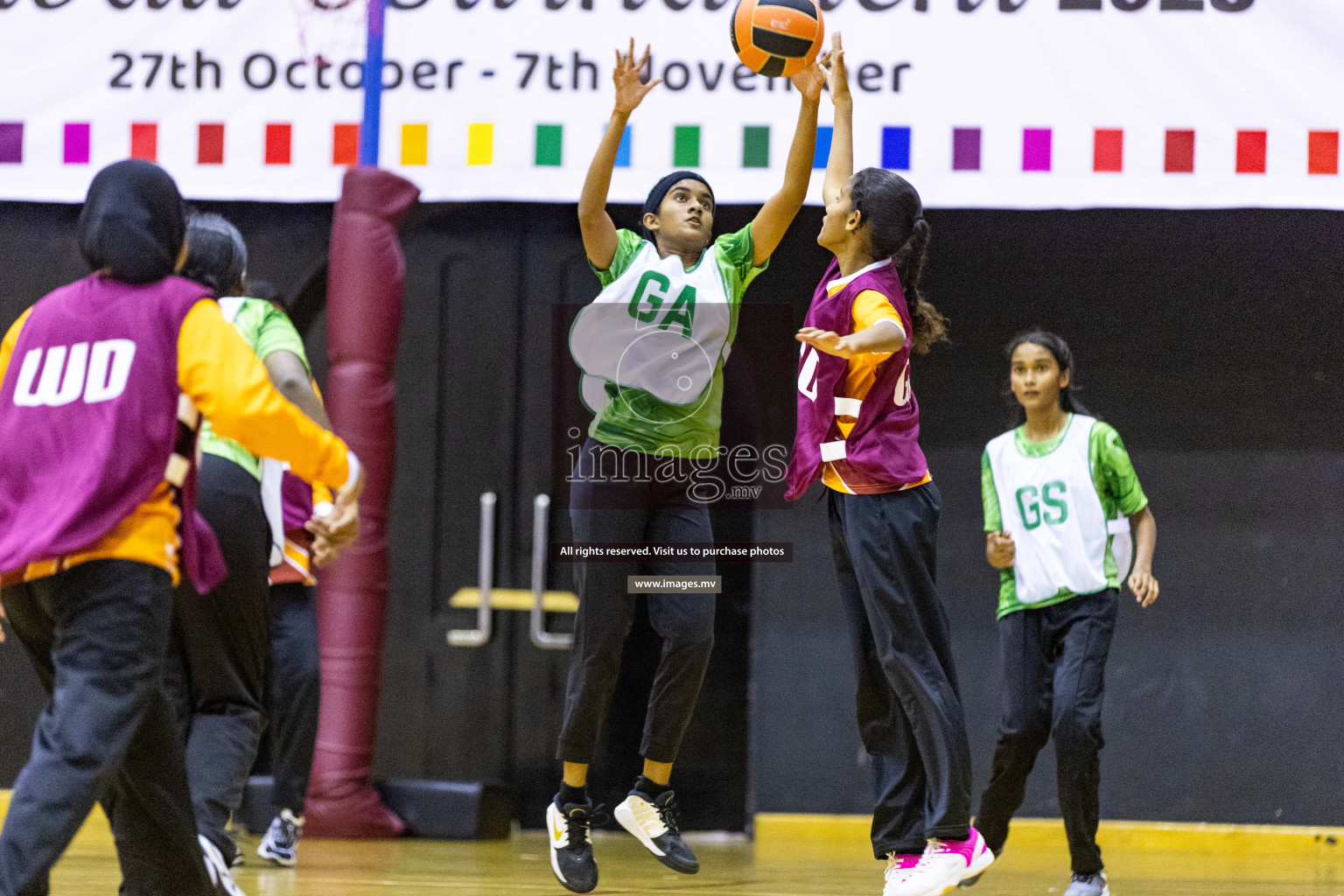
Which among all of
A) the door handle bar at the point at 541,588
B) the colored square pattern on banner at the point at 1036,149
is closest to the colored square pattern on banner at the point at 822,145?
the colored square pattern on banner at the point at 1036,149

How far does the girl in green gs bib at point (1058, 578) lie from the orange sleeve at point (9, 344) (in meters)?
3.18

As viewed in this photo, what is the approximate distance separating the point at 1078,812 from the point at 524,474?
284 centimetres

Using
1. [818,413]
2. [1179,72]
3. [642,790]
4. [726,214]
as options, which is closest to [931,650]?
[818,413]

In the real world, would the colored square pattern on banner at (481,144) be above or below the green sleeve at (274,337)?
above

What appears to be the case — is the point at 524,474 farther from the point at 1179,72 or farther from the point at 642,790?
the point at 1179,72

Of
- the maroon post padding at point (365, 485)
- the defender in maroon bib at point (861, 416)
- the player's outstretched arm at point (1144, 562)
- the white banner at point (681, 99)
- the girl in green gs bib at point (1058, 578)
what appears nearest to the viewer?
the defender in maroon bib at point (861, 416)

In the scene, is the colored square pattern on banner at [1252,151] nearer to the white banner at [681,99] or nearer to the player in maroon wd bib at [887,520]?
the white banner at [681,99]

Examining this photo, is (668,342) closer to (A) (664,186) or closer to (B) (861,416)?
(A) (664,186)

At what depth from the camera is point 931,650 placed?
3707 millimetres

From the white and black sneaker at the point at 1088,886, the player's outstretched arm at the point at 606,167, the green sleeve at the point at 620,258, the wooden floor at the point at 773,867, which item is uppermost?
the player's outstretched arm at the point at 606,167

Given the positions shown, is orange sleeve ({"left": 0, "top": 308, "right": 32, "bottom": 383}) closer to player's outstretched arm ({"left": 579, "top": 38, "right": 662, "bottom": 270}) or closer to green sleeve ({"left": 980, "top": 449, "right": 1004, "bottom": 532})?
player's outstretched arm ({"left": 579, "top": 38, "right": 662, "bottom": 270})

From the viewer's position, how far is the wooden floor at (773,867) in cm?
448

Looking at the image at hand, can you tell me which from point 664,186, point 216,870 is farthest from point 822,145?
point 216,870

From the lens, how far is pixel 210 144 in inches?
215
